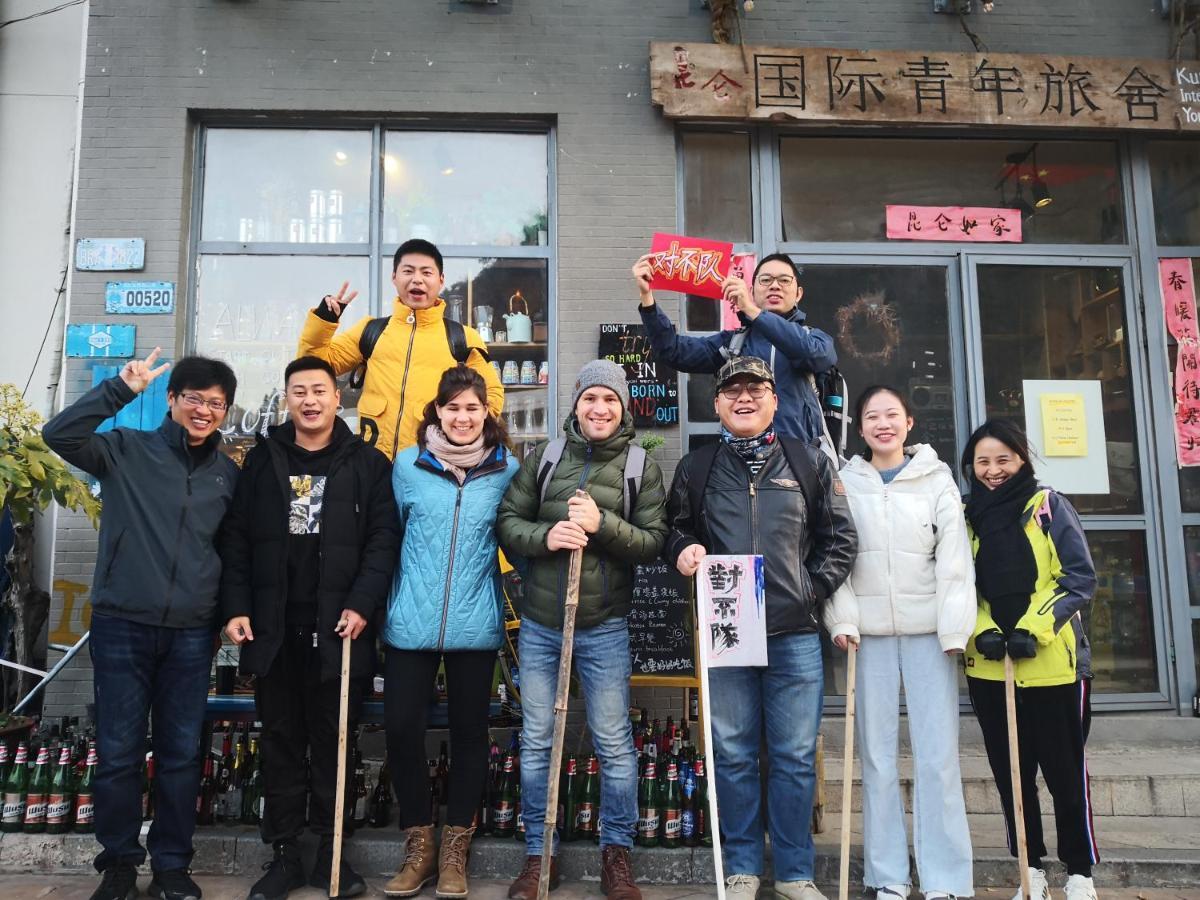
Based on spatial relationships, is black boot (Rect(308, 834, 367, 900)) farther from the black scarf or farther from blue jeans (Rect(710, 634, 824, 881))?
the black scarf

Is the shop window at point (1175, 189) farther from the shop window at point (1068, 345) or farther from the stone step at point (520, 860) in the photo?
the stone step at point (520, 860)

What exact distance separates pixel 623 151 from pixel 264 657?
4027mm

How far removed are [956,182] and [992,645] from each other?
3.97 meters

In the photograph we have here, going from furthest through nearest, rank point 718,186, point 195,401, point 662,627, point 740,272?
point 718,186, point 740,272, point 662,627, point 195,401

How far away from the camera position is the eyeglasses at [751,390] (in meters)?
3.85

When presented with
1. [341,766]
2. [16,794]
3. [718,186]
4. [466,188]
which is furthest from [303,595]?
[718,186]

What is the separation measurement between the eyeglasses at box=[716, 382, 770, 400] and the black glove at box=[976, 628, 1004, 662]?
138 cm

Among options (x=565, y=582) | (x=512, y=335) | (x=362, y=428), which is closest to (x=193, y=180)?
(x=512, y=335)

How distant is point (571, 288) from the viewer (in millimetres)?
5934

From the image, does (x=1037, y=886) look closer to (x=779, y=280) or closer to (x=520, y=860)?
(x=520, y=860)

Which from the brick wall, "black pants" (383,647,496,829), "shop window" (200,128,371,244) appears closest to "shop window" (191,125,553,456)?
"shop window" (200,128,371,244)

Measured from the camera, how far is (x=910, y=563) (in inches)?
149

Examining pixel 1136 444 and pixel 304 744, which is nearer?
pixel 304 744

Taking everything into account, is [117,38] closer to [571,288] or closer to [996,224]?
[571,288]
